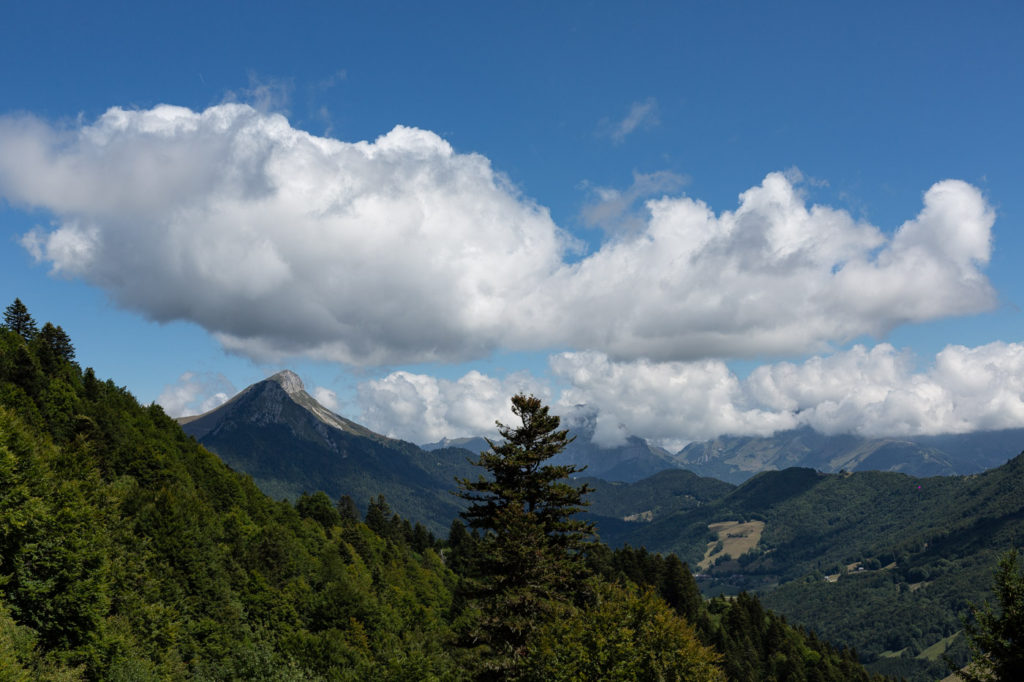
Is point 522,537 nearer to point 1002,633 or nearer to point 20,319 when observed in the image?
point 1002,633

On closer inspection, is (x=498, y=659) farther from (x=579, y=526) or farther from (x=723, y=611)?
(x=723, y=611)

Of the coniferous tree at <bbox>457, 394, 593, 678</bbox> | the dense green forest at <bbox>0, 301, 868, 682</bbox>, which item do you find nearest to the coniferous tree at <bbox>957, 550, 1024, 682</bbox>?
the dense green forest at <bbox>0, 301, 868, 682</bbox>

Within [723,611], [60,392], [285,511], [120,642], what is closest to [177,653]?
[120,642]

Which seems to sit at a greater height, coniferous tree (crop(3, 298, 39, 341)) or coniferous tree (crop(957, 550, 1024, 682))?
coniferous tree (crop(3, 298, 39, 341))

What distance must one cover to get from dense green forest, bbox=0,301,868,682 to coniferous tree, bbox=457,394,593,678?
0.60 m

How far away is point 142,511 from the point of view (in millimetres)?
61219

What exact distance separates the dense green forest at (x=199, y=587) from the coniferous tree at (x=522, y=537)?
0.60 m

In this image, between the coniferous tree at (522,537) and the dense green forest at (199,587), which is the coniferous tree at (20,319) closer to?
the dense green forest at (199,587)

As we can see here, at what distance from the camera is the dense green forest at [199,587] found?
1391 inches

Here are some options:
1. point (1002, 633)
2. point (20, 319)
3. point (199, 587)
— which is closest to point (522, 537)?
point (1002, 633)

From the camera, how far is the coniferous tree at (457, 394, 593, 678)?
106ft

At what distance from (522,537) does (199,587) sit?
46672mm

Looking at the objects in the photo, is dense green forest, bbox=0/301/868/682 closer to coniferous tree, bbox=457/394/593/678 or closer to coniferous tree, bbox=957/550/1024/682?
coniferous tree, bbox=457/394/593/678

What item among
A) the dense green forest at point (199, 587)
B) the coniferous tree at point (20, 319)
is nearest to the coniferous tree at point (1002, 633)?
the dense green forest at point (199, 587)
